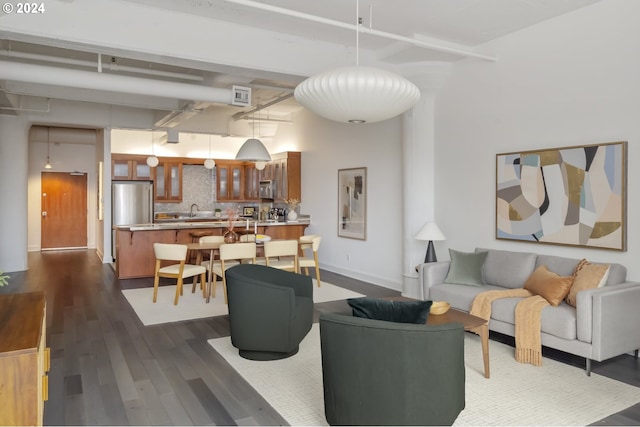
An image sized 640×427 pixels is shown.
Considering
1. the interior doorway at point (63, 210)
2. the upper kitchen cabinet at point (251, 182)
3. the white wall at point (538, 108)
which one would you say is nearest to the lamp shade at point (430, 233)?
the white wall at point (538, 108)

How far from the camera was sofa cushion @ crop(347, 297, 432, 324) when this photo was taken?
107 inches

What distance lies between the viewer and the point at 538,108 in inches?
197

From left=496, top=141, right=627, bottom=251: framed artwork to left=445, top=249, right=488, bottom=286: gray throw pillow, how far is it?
1.61 ft

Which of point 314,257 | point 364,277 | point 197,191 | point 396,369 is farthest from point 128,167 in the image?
point 396,369

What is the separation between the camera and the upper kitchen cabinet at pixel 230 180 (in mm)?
12117

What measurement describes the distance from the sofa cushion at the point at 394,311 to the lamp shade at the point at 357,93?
1.40 m

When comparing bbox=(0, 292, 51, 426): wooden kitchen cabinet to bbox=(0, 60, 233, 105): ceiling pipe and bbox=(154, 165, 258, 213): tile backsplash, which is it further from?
bbox=(154, 165, 258, 213): tile backsplash

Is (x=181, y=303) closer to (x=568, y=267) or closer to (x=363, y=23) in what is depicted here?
(x=363, y=23)

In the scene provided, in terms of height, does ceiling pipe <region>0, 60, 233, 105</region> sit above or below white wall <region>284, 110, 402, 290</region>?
above

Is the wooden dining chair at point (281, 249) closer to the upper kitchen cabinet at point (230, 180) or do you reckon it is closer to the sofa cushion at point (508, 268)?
the sofa cushion at point (508, 268)

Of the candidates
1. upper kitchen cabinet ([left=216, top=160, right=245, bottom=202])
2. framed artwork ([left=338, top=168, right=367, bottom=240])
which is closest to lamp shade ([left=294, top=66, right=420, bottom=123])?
framed artwork ([left=338, top=168, right=367, bottom=240])

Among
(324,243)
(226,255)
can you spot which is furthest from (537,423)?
(324,243)

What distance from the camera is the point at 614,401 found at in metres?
3.26

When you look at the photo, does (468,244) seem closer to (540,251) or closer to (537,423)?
(540,251)
